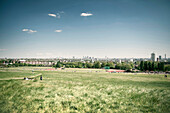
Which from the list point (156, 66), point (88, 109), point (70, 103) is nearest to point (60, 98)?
point (70, 103)

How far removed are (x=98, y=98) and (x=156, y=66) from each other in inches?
3482

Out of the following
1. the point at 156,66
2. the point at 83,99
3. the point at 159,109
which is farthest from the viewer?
the point at 156,66

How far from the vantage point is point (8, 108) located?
13336 millimetres

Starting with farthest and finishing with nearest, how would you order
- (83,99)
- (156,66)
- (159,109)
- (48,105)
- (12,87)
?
(156,66) → (12,87) → (83,99) → (48,105) → (159,109)

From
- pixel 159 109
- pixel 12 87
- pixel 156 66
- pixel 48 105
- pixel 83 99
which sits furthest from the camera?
pixel 156 66

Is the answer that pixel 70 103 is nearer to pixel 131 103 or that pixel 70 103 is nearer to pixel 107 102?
pixel 107 102

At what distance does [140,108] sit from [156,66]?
8820 cm

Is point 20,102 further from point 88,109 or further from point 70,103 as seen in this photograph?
point 88,109

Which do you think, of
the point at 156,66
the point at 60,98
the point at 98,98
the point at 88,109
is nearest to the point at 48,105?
the point at 60,98

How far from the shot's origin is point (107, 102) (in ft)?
48.8

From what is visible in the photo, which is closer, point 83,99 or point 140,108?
point 140,108

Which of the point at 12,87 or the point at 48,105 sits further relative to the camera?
the point at 12,87

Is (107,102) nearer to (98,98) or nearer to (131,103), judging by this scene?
(98,98)

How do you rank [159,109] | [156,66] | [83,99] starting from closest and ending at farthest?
[159,109], [83,99], [156,66]
